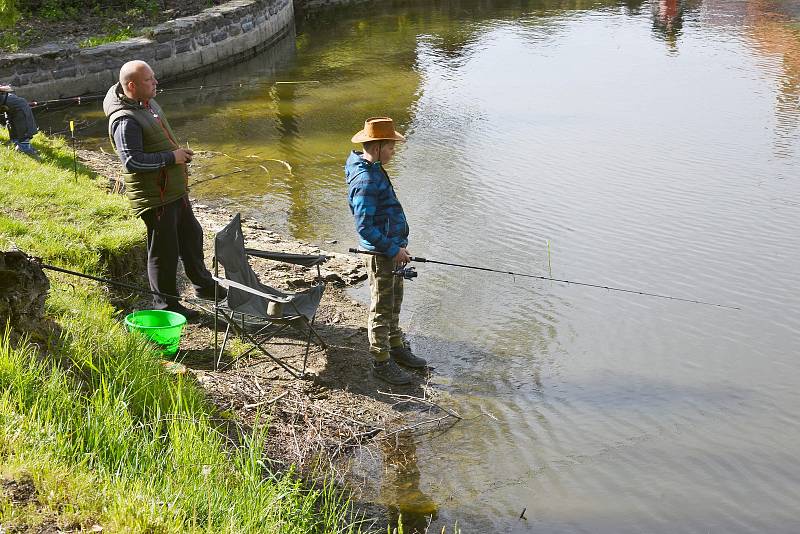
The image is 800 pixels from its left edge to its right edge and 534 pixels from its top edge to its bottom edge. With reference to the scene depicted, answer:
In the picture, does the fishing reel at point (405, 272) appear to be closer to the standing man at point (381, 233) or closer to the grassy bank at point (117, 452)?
the standing man at point (381, 233)

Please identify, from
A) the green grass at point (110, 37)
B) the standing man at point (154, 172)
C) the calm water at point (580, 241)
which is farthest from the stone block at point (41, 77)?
the standing man at point (154, 172)

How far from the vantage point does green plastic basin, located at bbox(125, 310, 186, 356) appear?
550 centimetres

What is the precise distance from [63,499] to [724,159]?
9.26 meters

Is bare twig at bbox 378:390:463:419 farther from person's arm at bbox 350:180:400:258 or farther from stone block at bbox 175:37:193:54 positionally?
stone block at bbox 175:37:193:54

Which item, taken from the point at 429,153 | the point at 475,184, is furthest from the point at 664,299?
the point at 429,153

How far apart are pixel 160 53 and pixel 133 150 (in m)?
11.3

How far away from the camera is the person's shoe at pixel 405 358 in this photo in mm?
5998

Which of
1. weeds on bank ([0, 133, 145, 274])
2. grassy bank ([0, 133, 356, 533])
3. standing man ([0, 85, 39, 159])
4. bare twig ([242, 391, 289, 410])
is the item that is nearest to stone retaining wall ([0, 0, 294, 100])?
standing man ([0, 85, 39, 159])

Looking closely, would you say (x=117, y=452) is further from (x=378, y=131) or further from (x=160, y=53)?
(x=160, y=53)

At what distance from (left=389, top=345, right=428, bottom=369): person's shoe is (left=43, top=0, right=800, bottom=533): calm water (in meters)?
0.24

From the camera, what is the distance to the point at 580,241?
855cm

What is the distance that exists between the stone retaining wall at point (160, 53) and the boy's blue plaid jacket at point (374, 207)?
34.7ft

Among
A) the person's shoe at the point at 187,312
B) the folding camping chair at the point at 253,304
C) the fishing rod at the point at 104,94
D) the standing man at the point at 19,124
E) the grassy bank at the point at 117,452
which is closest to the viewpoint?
the grassy bank at the point at 117,452

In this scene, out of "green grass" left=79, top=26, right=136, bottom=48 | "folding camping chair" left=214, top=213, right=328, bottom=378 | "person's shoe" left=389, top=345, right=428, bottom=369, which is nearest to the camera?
"folding camping chair" left=214, top=213, right=328, bottom=378
